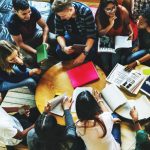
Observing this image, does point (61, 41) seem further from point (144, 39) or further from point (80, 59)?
point (144, 39)

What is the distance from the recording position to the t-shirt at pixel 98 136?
266 cm

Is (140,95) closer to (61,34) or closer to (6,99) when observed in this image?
(61,34)

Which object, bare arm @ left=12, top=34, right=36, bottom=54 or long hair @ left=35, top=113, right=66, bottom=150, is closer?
long hair @ left=35, top=113, right=66, bottom=150

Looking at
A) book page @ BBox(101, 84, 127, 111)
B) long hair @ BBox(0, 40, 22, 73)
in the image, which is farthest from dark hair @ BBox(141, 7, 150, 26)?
long hair @ BBox(0, 40, 22, 73)

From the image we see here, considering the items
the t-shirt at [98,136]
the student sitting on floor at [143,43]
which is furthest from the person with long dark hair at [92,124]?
the student sitting on floor at [143,43]

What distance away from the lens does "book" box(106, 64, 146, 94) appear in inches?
126

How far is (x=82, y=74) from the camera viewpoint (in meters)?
3.38

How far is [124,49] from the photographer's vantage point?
383cm

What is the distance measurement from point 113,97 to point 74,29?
3.71 feet

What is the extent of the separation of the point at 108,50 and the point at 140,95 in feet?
2.24

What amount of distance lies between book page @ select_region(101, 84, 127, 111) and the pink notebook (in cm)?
22

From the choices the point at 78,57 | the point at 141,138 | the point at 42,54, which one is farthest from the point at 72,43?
the point at 141,138

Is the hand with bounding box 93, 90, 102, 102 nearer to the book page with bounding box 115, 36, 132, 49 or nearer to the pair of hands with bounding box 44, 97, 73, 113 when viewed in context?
the pair of hands with bounding box 44, 97, 73, 113

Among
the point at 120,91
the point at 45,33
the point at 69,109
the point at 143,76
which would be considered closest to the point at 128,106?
the point at 120,91
